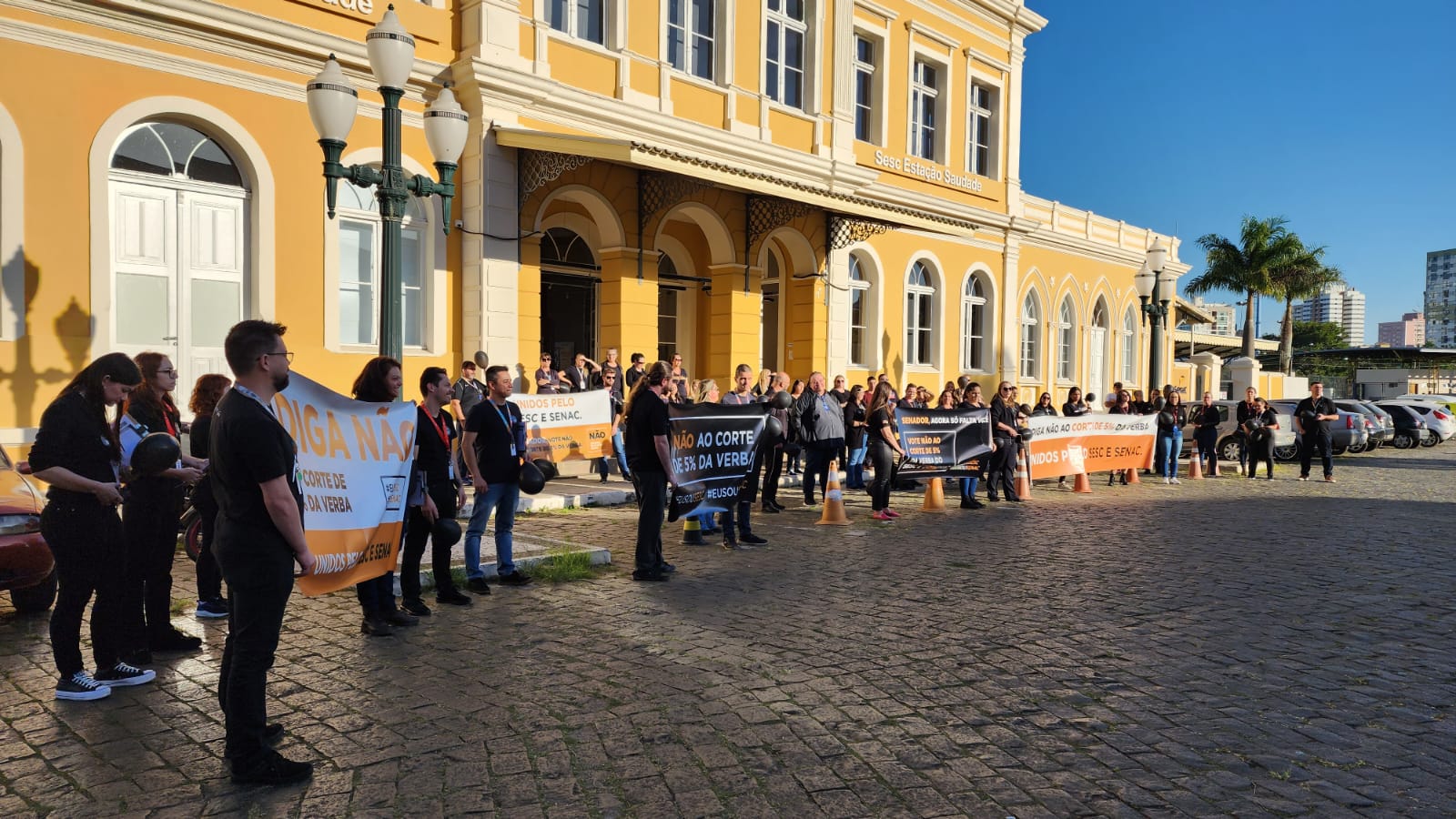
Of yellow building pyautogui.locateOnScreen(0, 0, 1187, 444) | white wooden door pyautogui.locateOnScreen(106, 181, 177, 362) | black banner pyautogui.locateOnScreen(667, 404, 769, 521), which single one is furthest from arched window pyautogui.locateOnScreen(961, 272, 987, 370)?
white wooden door pyautogui.locateOnScreen(106, 181, 177, 362)

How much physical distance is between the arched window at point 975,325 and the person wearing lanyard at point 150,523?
73.1ft

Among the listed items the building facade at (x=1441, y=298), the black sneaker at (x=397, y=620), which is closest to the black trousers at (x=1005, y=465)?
the black sneaker at (x=397, y=620)

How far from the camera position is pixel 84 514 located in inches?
201

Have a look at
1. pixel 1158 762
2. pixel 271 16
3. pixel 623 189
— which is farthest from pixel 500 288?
pixel 1158 762

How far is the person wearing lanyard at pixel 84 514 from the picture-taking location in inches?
197

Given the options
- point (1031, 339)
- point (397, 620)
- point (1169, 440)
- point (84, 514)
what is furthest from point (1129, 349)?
point (84, 514)

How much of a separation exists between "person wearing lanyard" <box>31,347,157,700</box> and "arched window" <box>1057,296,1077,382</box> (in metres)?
29.4

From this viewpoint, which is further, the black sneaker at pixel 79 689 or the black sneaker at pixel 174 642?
the black sneaker at pixel 174 642

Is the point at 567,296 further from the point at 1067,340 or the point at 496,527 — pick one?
the point at 1067,340

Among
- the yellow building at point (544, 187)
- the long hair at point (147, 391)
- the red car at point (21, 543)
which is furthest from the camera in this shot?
the yellow building at point (544, 187)

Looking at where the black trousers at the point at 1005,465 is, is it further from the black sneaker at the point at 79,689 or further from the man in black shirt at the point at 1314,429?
the black sneaker at the point at 79,689

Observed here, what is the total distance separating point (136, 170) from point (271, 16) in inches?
108

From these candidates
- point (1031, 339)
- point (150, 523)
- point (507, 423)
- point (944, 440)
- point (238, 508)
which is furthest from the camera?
point (1031, 339)

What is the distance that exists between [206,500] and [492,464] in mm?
2063
